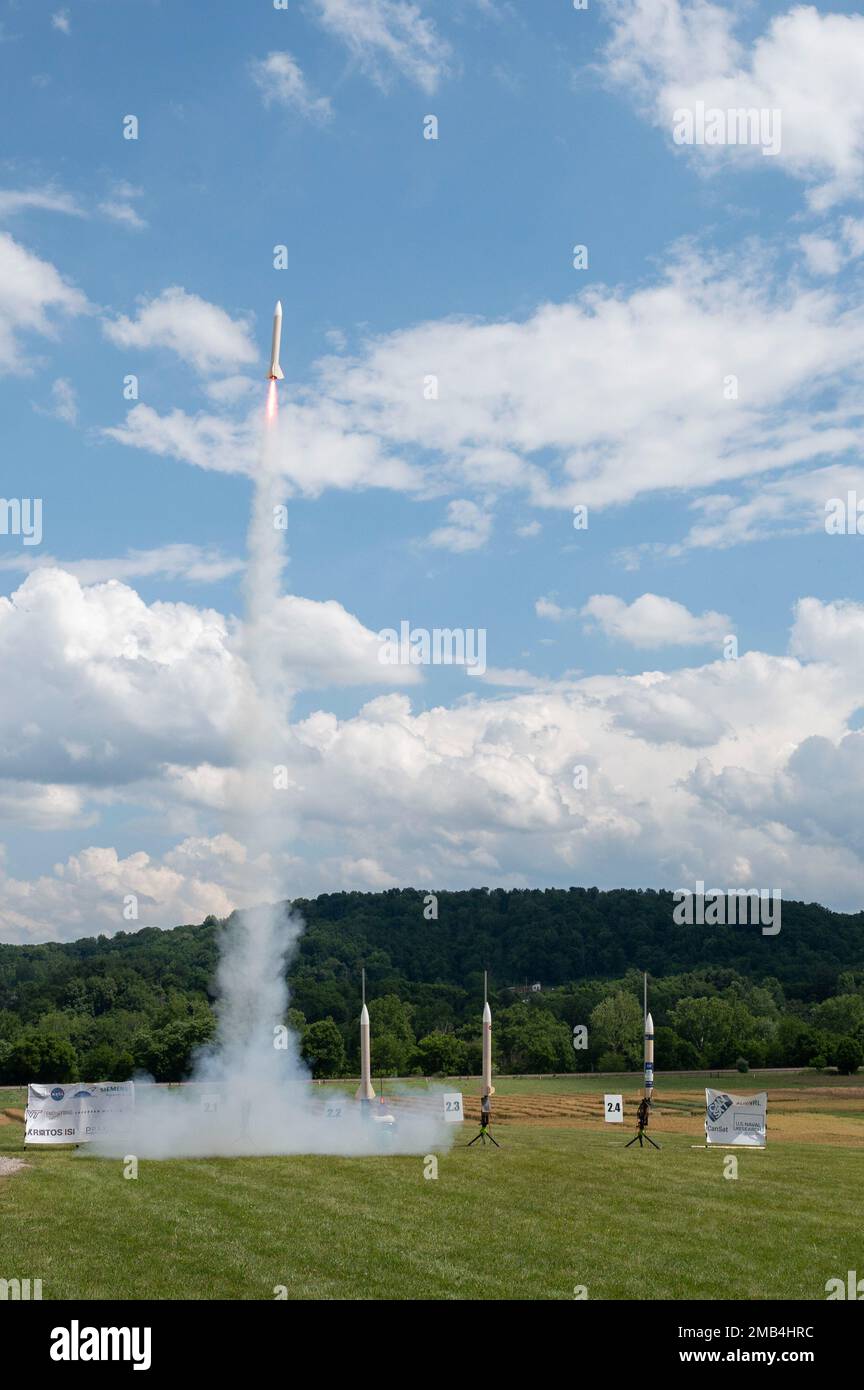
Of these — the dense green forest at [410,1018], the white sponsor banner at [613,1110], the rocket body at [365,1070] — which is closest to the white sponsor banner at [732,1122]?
the white sponsor banner at [613,1110]

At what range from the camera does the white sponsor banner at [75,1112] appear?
45938mm

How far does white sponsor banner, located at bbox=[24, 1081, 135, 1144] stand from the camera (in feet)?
151

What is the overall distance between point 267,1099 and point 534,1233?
24947mm

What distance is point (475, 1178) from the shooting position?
3919 centimetres

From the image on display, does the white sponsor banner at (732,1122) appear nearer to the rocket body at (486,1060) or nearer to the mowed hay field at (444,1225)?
the mowed hay field at (444,1225)

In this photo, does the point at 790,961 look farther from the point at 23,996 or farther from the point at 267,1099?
the point at 267,1099

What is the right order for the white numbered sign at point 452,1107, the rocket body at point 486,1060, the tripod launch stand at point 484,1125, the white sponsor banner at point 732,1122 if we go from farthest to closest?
the white numbered sign at point 452,1107, the rocket body at point 486,1060, the white sponsor banner at point 732,1122, the tripod launch stand at point 484,1125

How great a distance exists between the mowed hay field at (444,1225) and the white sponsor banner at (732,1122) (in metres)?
1.00

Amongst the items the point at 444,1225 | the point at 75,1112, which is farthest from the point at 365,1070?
the point at 444,1225

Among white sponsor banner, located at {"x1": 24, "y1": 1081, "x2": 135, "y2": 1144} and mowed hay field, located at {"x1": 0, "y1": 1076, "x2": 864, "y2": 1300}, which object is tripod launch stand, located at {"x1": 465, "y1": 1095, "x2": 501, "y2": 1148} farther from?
white sponsor banner, located at {"x1": 24, "y1": 1081, "x2": 135, "y2": 1144}

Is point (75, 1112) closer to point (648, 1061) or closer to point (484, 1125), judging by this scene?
point (484, 1125)

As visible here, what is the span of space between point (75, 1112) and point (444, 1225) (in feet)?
69.7

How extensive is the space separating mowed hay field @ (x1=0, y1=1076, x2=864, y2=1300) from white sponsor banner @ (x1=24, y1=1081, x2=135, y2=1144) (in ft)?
2.73
